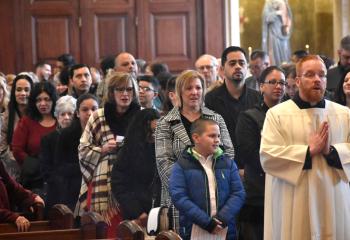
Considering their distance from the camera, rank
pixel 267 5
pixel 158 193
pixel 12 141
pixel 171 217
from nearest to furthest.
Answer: pixel 171 217 < pixel 158 193 < pixel 12 141 < pixel 267 5

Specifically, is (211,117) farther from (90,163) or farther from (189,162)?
(90,163)

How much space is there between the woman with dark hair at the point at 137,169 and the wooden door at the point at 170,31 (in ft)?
23.0

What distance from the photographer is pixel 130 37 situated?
13.5 m

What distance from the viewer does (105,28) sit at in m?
13.5

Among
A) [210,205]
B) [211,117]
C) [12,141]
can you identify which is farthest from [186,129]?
[12,141]

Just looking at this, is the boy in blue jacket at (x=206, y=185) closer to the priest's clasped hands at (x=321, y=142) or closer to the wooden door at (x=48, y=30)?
the priest's clasped hands at (x=321, y=142)

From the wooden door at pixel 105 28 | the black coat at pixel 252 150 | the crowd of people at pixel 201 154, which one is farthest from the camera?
the wooden door at pixel 105 28

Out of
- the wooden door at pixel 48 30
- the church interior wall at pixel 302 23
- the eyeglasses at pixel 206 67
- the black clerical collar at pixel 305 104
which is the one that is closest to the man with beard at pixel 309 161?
the black clerical collar at pixel 305 104

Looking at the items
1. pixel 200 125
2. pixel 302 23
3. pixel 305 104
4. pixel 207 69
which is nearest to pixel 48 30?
pixel 302 23

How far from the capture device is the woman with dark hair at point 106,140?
677 cm

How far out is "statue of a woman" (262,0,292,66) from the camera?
14.3 meters

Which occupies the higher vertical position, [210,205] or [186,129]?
[186,129]

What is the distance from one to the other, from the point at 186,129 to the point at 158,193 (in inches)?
22.3

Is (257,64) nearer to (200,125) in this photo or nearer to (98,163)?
(98,163)
